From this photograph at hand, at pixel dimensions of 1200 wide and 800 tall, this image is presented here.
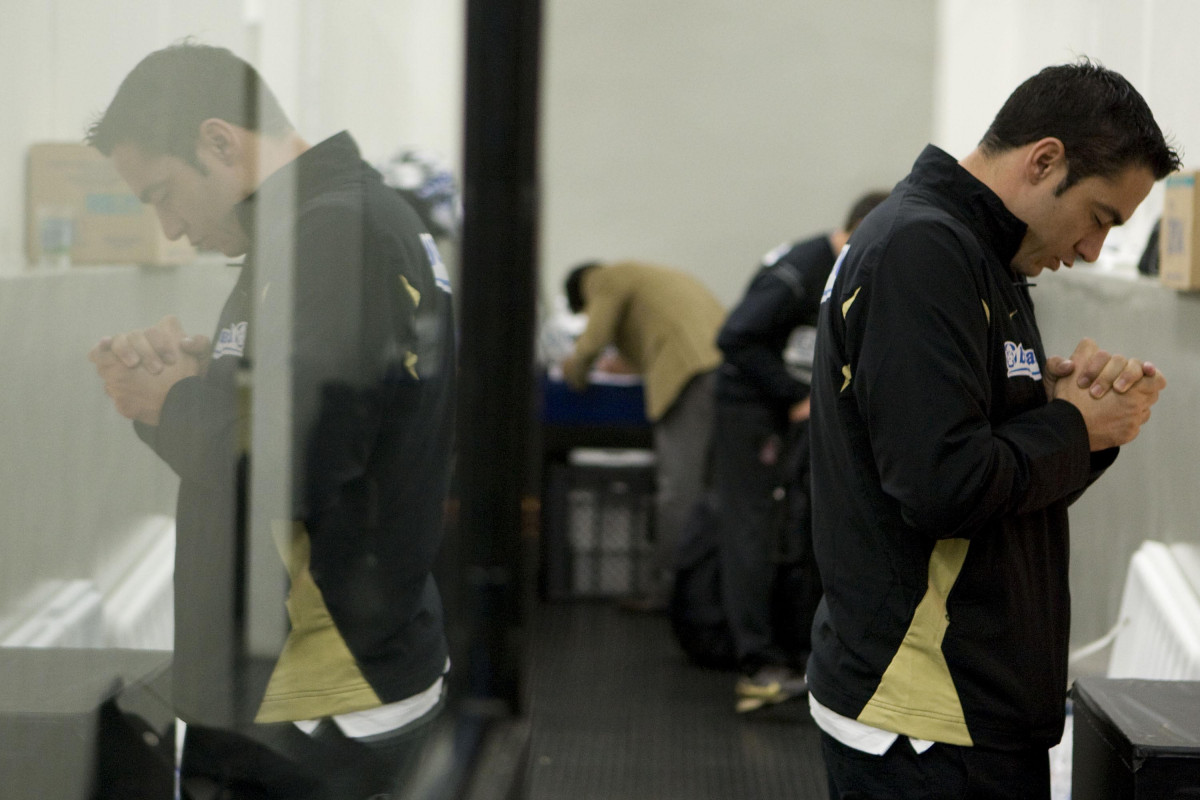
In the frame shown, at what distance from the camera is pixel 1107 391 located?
1.10 metres

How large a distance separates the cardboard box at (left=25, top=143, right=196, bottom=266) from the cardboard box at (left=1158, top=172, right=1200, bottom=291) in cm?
156

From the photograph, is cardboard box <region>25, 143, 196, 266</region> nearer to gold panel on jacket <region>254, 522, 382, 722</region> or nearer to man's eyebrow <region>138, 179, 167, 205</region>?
man's eyebrow <region>138, 179, 167, 205</region>

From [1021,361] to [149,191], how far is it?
773mm

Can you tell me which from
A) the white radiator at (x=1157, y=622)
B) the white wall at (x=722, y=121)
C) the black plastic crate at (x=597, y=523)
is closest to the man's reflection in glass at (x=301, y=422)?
the white radiator at (x=1157, y=622)

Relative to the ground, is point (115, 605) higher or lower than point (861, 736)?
higher

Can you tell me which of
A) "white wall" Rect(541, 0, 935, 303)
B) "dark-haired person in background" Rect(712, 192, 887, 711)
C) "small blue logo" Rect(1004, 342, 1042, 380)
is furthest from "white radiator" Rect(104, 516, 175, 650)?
"white wall" Rect(541, 0, 935, 303)

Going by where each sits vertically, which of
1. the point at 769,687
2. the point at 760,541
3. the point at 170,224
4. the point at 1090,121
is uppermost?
the point at 1090,121

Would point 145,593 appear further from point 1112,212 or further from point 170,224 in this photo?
point 1112,212

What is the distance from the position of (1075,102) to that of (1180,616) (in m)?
1.07

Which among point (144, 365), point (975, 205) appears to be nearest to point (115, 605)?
point (144, 365)

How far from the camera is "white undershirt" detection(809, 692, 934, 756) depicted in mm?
1107

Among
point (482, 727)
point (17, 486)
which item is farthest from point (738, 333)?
point (17, 486)

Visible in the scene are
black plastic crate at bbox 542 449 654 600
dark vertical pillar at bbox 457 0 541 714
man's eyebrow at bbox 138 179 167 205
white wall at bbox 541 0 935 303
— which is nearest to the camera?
man's eyebrow at bbox 138 179 167 205

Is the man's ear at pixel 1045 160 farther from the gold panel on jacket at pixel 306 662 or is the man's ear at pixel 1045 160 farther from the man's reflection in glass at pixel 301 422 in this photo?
the gold panel on jacket at pixel 306 662
